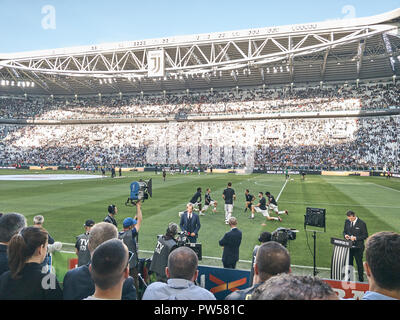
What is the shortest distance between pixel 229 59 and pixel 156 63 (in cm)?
1942

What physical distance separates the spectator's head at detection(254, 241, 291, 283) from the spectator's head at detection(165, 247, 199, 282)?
2.37 ft

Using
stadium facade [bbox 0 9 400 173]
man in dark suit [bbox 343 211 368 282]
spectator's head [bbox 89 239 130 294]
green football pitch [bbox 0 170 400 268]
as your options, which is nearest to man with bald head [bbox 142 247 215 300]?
spectator's head [bbox 89 239 130 294]

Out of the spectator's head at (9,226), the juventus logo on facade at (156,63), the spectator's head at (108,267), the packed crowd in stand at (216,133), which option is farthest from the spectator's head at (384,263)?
the packed crowd in stand at (216,133)

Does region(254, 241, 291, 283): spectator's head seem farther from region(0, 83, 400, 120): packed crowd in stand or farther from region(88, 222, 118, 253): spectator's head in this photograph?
region(0, 83, 400, 120): packed crowd in stand

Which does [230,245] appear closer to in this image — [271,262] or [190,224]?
[190,224]

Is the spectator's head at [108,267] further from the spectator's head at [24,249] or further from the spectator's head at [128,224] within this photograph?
the spectator's head at [128,224]

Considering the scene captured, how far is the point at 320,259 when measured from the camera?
936cm

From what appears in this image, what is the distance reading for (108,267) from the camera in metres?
2.60

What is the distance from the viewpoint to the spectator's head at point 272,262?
2998 mm

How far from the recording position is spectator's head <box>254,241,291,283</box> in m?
3.00

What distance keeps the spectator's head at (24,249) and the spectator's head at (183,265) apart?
1577mm

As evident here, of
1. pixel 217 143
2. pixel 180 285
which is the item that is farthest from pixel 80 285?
pixel 217 143

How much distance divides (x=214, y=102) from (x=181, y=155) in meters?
17.6
